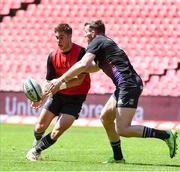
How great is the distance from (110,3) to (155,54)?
265 cm

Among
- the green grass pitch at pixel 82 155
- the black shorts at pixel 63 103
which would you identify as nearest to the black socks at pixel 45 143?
the green grass pitch at pixel 82 155

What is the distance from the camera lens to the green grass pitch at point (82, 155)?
379 inches

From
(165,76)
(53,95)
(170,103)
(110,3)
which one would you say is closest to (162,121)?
(170,103)

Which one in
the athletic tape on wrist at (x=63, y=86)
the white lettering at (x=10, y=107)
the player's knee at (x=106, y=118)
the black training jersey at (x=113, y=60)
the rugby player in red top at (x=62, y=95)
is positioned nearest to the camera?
the black training jersey at (x=113, y=60)

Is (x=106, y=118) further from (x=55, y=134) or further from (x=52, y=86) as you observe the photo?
(x=52, y=86)

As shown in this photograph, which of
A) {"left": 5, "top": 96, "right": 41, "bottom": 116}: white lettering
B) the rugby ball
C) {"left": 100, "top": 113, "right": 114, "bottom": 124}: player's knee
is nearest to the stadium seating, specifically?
{"left": 5, "top": 96, "right": 41, "bottom": 116}: white lettering

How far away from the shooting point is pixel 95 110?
22.1 m

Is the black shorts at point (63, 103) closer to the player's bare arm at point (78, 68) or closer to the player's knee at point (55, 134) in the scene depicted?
the player's knee at point (55, 134)

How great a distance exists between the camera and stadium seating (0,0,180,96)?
2392 cm

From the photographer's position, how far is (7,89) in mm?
24766

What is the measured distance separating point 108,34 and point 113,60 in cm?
1528

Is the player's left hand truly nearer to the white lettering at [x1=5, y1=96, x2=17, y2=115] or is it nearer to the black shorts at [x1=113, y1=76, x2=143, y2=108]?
the black shorts at [x1=113, y1=76, x2=143, y2=108]

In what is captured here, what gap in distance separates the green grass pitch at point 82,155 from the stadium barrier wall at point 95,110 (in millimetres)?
4171

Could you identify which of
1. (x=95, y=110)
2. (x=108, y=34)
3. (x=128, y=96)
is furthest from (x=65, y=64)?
(x=108, y=34)
